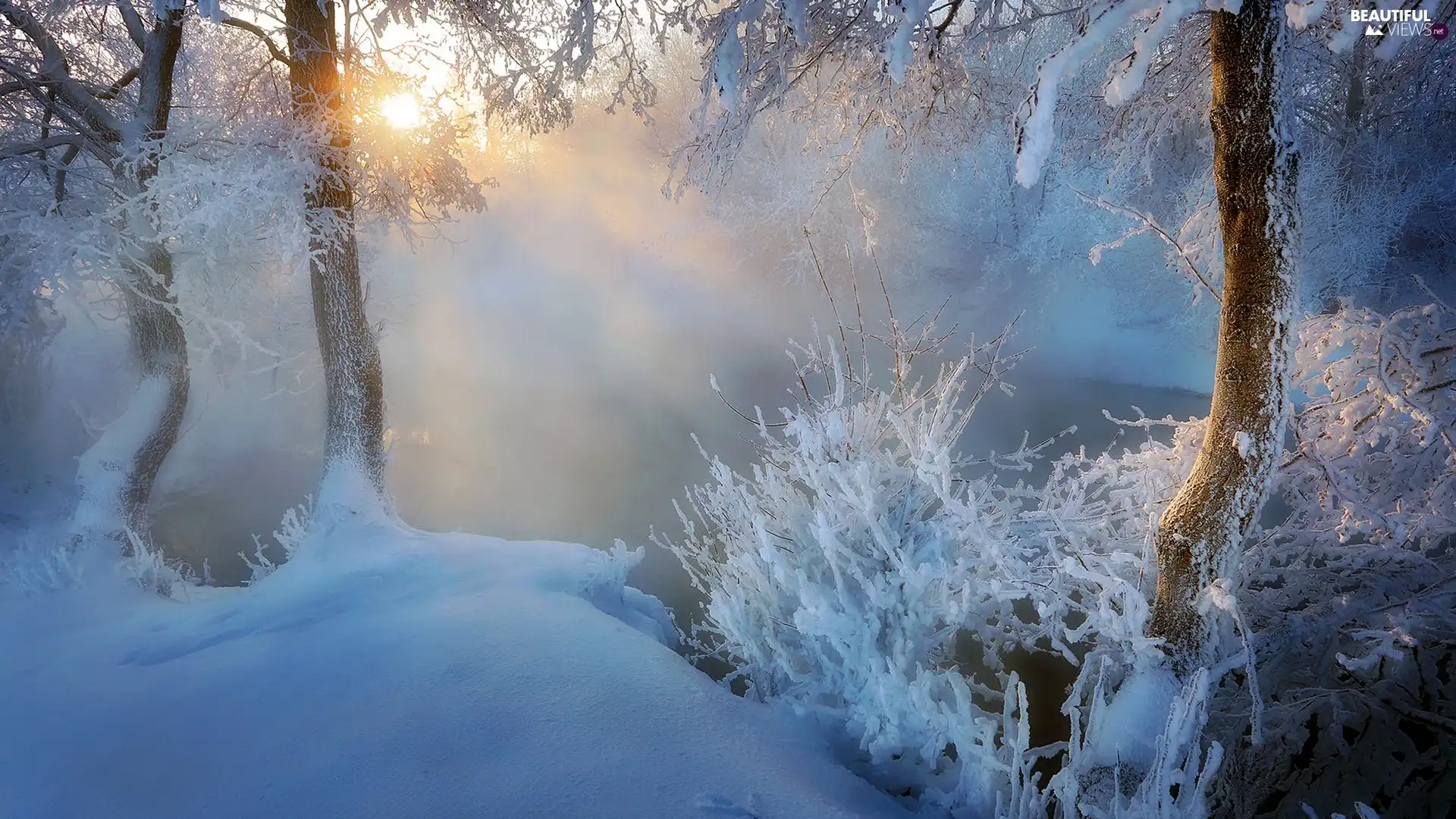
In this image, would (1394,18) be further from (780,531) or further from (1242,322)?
(780,531)

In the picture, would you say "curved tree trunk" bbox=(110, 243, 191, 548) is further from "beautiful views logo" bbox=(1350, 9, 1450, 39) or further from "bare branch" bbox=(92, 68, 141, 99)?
"beautiful views logo" bbox=(1350, 9, 1450, 39)

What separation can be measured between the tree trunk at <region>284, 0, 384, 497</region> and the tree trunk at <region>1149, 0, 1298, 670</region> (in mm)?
6739

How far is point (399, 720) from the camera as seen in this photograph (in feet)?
10.6

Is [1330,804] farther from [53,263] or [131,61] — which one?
[131,61]

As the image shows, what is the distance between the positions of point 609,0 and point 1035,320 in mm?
18691

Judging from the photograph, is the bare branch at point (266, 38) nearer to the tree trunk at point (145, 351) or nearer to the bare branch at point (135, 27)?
the tree trunk at point (145, 351)

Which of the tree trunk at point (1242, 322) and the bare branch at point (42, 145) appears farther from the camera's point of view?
the bare branch at point (42, 145)

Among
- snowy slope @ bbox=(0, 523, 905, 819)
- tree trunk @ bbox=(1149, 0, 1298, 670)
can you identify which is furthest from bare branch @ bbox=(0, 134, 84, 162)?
tree trunk @ bbox=(1149, 0, 1298, 670)

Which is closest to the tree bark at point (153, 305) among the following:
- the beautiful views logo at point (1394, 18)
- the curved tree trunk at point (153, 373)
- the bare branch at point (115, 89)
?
the curved tree trunk at point (153, 373)

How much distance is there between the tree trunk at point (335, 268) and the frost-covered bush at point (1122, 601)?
4.55 meters

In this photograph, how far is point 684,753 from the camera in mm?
2967

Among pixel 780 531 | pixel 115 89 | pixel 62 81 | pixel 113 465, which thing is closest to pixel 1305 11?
pixel 780 531

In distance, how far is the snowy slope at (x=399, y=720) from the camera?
274 centimetres

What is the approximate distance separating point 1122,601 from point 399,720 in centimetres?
360
